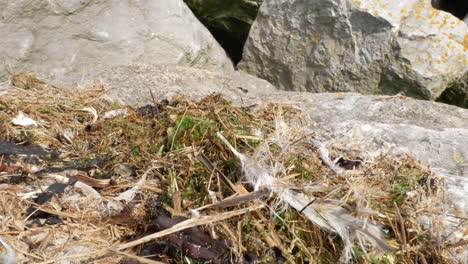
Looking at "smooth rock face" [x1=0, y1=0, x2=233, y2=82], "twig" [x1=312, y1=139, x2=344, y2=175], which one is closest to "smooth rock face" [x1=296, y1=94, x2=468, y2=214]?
"twig" [x1=312, y1=139, x2=344, y2=175]

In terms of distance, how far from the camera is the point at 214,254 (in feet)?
7.09

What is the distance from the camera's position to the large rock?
16.4ft

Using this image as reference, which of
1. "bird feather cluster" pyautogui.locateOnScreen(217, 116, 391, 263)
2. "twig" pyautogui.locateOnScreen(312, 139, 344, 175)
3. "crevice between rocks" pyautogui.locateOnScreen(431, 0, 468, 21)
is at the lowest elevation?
"crevice between rocks" pyautogui.locateOnScreen(431, 0, 468, 21)

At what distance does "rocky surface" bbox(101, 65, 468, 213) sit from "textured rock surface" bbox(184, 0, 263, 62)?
1.32m

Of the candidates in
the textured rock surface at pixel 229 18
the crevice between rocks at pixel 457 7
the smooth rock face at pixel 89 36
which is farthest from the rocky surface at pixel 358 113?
the crevice between rocks at pixel 457 7

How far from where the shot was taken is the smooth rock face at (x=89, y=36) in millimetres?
4219

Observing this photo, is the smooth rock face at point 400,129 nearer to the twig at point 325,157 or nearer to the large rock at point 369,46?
the twig at point 325,157

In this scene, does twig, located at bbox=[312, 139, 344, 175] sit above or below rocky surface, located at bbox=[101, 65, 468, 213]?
above

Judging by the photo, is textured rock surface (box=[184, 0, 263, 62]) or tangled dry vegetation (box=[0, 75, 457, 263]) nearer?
tangled dry vegetation (box=[0, 75, 457, 263])

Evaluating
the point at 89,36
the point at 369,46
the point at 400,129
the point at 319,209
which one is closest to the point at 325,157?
the point at 319,209

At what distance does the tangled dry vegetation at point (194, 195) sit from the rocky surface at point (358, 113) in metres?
0.34

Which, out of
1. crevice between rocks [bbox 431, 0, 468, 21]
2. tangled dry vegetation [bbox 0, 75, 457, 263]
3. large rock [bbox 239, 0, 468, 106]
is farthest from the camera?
crevice between rocks [bbox 431, 0, 468, 21]

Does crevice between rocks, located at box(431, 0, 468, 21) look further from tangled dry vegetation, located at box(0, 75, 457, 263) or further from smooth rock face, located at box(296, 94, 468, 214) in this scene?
tangled dry vegetation, located at box(0, 75, 457, 263)

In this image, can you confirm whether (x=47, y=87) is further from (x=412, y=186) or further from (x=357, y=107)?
(x=412, y=186)
